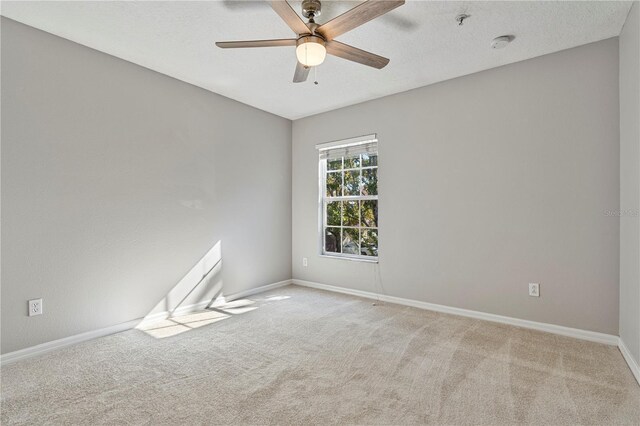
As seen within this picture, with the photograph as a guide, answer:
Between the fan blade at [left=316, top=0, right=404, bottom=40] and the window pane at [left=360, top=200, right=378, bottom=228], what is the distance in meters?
2.42

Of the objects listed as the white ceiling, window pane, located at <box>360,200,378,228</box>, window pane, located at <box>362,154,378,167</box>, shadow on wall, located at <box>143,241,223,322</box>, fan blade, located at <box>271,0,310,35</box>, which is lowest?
shadow on wall, located at <box>143,241,223,322</box>

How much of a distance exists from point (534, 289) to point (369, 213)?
1.95 meters

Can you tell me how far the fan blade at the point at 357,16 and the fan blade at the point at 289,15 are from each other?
0.34 feet

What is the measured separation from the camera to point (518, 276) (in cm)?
304

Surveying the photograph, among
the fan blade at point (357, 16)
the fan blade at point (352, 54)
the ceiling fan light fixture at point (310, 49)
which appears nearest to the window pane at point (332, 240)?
the fan blade at point (352, 54)

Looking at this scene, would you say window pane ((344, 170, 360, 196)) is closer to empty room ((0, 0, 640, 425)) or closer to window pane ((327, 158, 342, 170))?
window pane ((327, 158, 342, 170))

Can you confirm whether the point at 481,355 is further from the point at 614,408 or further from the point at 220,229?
the point at 220,229

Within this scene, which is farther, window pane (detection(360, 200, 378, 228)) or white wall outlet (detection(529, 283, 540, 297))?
window pane (detection(360, 200, 378, 228))

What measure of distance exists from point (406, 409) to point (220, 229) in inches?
112

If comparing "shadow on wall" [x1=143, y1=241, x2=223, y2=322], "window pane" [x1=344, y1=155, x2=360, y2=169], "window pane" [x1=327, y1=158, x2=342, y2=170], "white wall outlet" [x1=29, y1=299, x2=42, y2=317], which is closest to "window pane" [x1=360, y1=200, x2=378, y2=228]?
"window pane" [x1=344, y1=155, x2=360, y2=169]

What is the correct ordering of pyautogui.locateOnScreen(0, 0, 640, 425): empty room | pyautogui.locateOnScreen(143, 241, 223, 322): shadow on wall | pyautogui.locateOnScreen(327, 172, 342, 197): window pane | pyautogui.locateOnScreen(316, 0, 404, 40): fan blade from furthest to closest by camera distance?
pyautogui.locateOnScreen(327, 172, 342, 197): window pane < pyautogui.locateOnScreen(143, 241, 223, 322): shadow on wall < pyautogui.locateOnScreen(0, 0, 640, 425): empty room < pyautogui.locateOnScreen(316, 0, 404, 40): fan blade

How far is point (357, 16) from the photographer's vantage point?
1829 millimetres

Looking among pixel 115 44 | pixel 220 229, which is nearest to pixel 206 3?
pixel 115 44

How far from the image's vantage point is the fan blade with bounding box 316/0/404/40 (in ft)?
5.59
